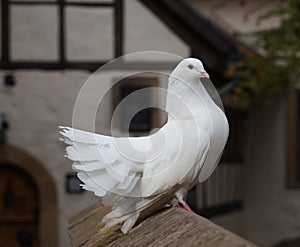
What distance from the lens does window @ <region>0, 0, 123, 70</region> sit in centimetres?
892

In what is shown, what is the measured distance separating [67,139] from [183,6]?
6.27 meters

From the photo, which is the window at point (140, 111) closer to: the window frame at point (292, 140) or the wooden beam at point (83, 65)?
the wooden beam at point (83, 65)

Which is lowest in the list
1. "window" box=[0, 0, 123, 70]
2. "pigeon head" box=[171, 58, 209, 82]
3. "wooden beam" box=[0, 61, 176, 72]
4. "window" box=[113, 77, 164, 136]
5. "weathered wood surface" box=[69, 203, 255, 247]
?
"window" box=[113, 77, 164, 136]

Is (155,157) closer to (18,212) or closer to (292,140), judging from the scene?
(18,212)

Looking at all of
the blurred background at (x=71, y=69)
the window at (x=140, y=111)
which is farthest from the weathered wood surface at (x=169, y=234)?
the window at (x=140, y=111)

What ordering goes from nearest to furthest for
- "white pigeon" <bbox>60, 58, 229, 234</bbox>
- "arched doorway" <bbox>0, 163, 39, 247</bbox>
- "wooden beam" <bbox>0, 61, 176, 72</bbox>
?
"white pigeon" <bbox>60, 58, 229, 234</bbox>, "wooden beam" <bbox>0, 61, 176, 72</bbox>, "arched doorway" <bbox>0, 163, 39, 247</bbox>

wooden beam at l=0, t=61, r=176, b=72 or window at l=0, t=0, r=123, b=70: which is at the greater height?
window at l=0, t=0, r=123, b=70

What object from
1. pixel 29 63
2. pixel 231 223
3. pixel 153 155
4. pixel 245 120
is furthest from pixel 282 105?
pixel 153 155

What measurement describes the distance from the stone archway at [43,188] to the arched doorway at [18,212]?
16cm

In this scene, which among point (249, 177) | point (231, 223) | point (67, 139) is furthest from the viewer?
point (249, 177)

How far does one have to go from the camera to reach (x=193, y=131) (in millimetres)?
2896

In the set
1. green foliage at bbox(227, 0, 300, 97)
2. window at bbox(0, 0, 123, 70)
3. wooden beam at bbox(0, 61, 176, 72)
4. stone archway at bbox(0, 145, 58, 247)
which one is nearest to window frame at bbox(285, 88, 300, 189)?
green foliage at bbox(227, 0, 300, 97)

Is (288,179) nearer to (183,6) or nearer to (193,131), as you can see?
(183,6)

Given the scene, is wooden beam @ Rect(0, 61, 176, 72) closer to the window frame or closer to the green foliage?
the green foliage
